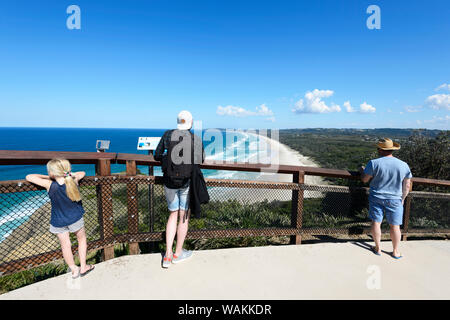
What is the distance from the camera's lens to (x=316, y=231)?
3668 mm

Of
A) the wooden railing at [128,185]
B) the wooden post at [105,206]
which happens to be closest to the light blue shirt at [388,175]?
the wooden railing at [128,185]

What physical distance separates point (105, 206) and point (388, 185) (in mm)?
3516

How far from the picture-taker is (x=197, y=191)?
108 inches

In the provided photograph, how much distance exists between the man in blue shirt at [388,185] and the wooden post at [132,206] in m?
2.98

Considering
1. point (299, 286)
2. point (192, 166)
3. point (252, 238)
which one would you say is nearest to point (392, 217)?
point (299, 286)

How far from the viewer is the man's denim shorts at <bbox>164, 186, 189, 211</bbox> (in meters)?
2.70

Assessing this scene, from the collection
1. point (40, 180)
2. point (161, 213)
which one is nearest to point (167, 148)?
point (40, 180)

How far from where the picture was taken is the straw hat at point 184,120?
2.61 meters

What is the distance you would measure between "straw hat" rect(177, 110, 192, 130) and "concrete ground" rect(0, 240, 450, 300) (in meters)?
1.57

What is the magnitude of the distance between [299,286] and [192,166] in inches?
65.4

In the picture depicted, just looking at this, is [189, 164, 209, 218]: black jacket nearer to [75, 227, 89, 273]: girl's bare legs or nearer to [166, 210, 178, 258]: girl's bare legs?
[166, 210, 178, 258]: girl's bare legs

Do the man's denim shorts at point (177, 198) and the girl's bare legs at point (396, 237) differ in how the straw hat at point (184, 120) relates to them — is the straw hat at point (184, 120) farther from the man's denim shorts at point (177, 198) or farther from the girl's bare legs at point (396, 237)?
the girl's bare legs at point (396, 237)

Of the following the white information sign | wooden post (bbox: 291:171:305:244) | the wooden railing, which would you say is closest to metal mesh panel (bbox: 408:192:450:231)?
the wooden railing
